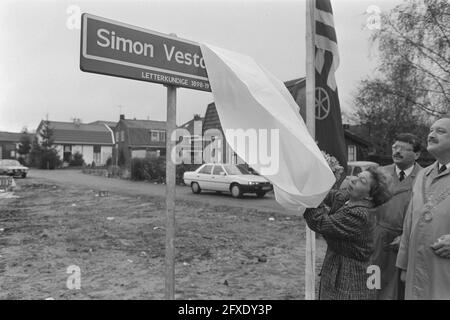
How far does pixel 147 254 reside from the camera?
623 cm

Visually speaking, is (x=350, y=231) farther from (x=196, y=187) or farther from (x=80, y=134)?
(x=80, y=134)

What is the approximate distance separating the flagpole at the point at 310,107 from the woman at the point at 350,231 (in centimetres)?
32

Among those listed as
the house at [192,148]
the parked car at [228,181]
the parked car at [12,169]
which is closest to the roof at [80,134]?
the house at [192,148]

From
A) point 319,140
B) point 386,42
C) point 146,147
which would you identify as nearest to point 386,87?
point 386,42

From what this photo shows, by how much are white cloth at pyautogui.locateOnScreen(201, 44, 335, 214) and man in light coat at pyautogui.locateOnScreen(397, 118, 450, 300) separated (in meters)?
0.67

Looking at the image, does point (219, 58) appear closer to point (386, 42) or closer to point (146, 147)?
point (386, 42)

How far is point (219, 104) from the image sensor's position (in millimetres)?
2086

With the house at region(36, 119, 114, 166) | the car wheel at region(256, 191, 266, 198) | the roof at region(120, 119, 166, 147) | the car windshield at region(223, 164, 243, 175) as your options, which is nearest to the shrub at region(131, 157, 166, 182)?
the car windshield at region(223, 164, 243, 175)

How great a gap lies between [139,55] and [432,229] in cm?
193

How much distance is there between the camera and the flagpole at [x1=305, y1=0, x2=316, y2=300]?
9.57 ft

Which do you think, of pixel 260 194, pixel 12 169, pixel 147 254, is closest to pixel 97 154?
pixel 12 169

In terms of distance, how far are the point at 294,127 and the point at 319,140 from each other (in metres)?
1.02

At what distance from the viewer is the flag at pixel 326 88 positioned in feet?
10.1

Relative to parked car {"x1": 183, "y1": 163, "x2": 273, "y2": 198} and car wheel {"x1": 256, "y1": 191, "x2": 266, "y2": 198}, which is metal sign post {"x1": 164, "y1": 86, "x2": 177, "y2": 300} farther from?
car wheel {"x1": 256, "y1": 191, "x2": 266, "y2": 198}
